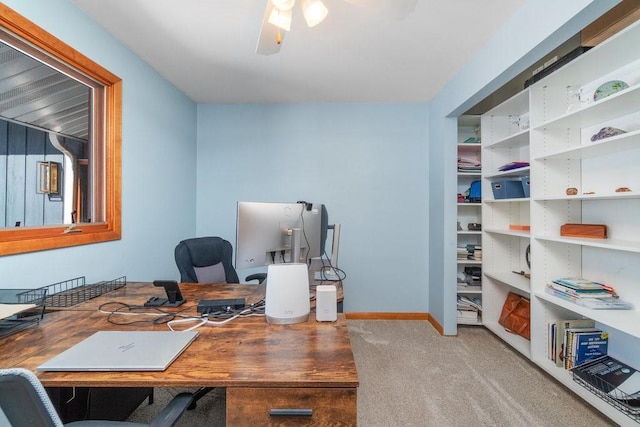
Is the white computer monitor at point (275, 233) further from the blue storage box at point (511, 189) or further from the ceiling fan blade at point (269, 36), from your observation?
the blue storage box at point (511, 189)

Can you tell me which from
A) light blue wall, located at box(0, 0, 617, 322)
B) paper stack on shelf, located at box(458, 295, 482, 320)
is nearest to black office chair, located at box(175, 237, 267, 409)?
light blue wall, located at box(0, 0, 617, 322)

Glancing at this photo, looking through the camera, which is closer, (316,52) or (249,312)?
(249,312)

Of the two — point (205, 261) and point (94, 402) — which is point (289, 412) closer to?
point (94, 402)

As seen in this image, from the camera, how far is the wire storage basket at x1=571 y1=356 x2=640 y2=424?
59.0 inches

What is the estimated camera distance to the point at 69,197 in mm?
1778

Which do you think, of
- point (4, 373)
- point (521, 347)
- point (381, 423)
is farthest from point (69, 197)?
point (521, 347)

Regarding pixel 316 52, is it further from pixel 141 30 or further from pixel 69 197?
pixel 69 197

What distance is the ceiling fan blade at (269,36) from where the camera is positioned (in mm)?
1361

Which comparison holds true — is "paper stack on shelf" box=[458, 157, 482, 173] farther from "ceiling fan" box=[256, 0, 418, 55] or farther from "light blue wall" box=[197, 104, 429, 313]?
"ceiling fan" box=[256, 0, 418, 55]

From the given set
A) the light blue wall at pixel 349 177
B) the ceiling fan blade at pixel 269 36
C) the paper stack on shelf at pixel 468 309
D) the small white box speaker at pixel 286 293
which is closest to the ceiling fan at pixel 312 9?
the ceiling fan blade at pixel 269 36

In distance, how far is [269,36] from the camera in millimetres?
1497

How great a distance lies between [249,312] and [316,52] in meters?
1.96

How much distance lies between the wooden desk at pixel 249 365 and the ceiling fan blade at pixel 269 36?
57.3 inches

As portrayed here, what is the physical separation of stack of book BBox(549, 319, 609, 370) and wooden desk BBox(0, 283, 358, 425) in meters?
1.79
